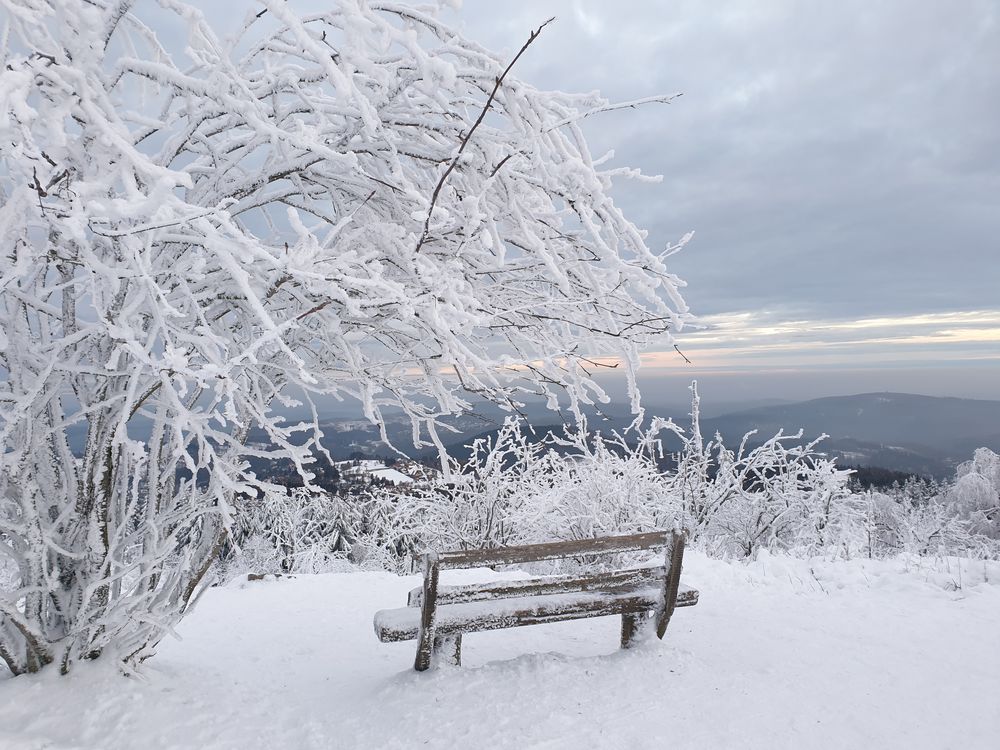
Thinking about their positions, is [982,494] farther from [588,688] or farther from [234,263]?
[234,263]

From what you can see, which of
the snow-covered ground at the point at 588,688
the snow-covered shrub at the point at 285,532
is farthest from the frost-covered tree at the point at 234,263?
the snow-covered shrub at the point at 285,532

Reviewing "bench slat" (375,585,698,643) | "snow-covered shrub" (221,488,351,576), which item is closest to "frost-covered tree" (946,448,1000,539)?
"snow-covered shrub" (221,488,351,576)

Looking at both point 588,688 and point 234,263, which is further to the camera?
point 588,688

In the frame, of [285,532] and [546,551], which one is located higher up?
[546,551]

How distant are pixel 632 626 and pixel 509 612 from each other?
112cm

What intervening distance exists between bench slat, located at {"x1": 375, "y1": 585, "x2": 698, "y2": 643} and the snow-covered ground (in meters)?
0.33

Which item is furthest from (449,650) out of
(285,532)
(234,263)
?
(285,532)

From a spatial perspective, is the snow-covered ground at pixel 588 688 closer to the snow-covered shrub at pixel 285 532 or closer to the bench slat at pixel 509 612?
the bench slat at pixel 509 612

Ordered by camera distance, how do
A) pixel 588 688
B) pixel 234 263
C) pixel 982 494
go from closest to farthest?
pixel 234 263 → pixel 588 688 → pixel 982 494

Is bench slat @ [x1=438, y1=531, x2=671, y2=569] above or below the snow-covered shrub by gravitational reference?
above

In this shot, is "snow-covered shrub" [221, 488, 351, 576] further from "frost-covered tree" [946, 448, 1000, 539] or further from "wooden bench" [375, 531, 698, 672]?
"frost-covered tree" [946, 448, 1000, 539]

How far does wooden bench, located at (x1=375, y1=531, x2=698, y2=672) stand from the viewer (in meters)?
3.82

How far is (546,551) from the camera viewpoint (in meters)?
3.95

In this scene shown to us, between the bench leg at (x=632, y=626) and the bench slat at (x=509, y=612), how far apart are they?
190 mm
